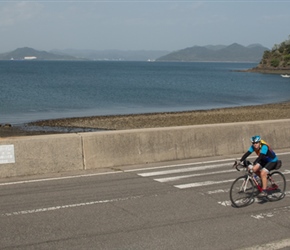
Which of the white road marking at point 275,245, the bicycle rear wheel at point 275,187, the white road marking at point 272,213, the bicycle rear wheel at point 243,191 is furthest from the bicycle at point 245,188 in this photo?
the white road marking at point 275,245

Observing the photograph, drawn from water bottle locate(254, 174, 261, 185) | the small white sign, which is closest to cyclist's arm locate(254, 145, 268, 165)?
water bottle locate(254, 174, 261, 185)

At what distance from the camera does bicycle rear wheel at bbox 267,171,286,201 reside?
920cm

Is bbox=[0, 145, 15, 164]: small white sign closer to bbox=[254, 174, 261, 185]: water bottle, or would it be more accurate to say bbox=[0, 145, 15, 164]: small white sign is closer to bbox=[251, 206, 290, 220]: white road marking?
bbox=[254, 174, 261, 185]: water bottle

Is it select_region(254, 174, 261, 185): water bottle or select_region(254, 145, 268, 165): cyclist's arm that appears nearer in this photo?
select_region(254, 145, 268, 165): cyclist's arm

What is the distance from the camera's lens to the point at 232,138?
561 inches

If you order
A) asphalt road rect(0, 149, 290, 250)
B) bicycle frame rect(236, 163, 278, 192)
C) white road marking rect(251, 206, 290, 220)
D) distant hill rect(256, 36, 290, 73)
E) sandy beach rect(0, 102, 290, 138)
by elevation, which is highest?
distant hill rect(256, 36, 290, 73)

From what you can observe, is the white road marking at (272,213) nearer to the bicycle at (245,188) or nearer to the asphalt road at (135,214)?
the asphalt road at (135,214)

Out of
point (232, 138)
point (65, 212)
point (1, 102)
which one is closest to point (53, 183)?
point (65, 212)

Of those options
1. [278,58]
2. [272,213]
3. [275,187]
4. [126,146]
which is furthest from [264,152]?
[278,58]

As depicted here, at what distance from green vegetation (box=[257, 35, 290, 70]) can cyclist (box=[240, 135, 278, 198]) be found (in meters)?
153

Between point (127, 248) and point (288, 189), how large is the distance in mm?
4685

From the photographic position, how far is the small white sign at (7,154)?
1085cm

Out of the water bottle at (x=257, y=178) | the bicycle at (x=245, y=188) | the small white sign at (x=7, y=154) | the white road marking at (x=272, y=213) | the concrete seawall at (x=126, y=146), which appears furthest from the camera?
the concrete seawall at (x=126, y=146)

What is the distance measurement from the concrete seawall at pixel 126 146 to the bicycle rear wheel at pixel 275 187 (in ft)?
12.8
